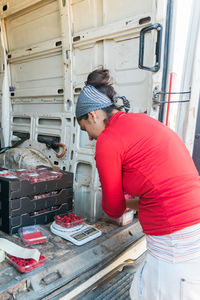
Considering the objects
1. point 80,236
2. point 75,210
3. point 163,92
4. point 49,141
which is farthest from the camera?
point 49,141

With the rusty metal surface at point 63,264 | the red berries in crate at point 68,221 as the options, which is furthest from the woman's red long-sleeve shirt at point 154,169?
the red berries in crate at point 68,221

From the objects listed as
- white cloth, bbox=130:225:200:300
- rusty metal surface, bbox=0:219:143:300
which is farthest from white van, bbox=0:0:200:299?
white cloth, bbox=130:225:200:300

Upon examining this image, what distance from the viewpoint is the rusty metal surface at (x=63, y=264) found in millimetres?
1225

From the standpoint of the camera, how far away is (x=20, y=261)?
1.36m

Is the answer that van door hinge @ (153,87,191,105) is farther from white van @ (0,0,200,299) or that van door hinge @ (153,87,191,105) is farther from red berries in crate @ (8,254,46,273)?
red berries in crate @ (8,254,46,273)

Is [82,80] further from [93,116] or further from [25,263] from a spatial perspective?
[25,263]

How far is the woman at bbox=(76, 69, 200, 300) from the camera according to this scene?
44.3 inches

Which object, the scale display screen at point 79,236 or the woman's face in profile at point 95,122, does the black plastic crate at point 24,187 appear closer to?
the scale display screen at point 79,236

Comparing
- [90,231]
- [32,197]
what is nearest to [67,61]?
[32,197]

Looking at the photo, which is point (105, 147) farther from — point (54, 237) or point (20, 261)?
point (54, 237)

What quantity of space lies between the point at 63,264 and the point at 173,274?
2.10ft

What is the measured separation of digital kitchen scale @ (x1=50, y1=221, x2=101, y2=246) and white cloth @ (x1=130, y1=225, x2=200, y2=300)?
0.57 m

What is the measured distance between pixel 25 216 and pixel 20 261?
460 millimetres

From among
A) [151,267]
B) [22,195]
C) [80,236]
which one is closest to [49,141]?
[22,195]
